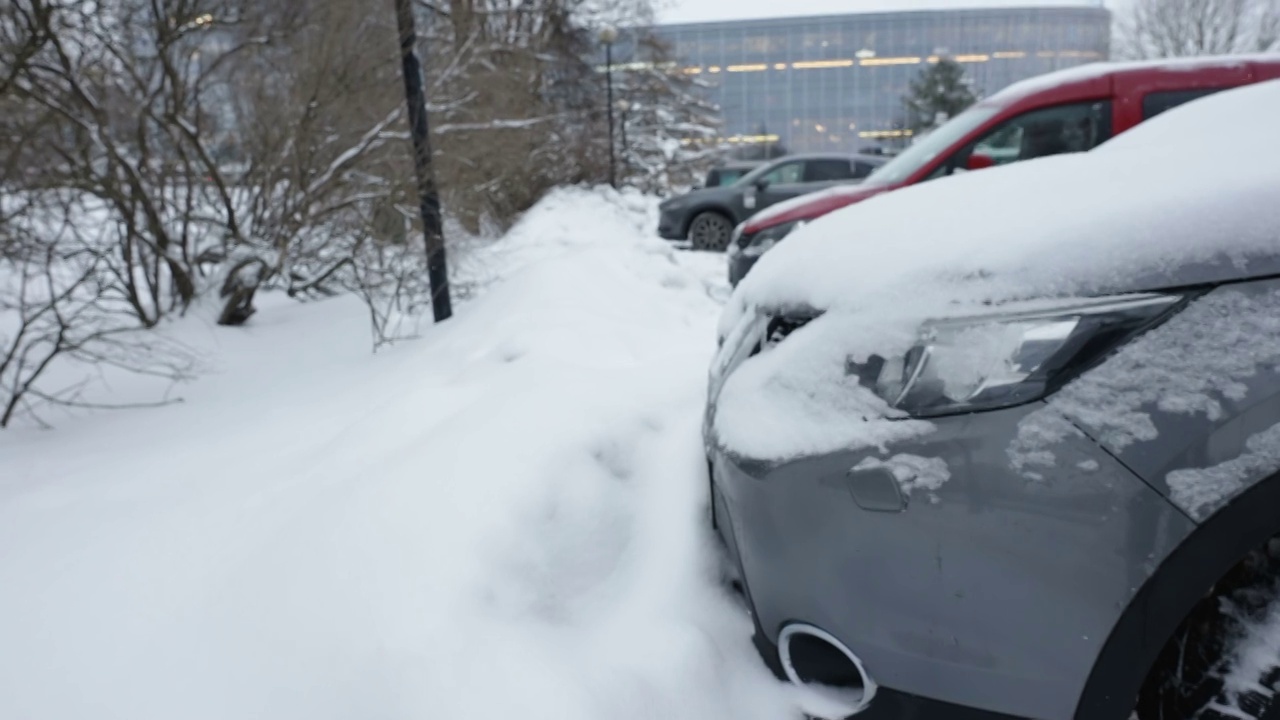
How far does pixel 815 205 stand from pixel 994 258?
5120mm

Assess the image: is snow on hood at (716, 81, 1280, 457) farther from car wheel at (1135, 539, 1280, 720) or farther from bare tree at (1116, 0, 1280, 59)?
bare tree at (1116, 0, 1280, 59)

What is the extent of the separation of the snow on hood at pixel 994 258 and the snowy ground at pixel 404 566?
55cm

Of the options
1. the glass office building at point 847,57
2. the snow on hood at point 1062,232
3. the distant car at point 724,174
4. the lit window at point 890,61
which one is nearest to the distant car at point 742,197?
the distant car at point 724,174

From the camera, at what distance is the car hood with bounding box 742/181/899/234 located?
5891 millimetres

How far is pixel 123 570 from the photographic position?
2.10 meters

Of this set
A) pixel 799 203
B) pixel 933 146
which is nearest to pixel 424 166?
pixel 799 203

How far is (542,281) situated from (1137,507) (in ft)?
14.7

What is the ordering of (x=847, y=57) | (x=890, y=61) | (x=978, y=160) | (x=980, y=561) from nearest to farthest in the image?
(x=980, y=561) → (x=978, y=160) → (x=890, y=61) → (x=847, y=57)

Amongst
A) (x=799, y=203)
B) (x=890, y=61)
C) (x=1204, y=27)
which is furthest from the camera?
(x=890, y=61)

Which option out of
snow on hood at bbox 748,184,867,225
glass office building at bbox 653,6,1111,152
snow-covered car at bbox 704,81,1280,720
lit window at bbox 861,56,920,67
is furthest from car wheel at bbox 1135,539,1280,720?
lit window at bbox 861,56,920,67

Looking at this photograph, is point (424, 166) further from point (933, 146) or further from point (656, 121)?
point (656, 121)

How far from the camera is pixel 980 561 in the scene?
4.14 feet

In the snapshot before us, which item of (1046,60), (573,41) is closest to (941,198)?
(573,41)

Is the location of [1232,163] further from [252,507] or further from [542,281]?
[542,281]
